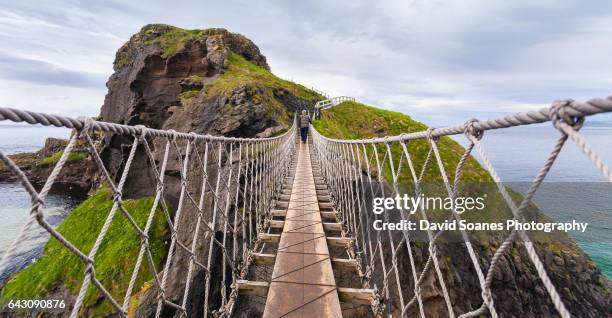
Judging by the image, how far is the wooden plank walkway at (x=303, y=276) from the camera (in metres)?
2.11

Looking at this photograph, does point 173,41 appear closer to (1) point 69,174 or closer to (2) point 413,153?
(2) point 413,153

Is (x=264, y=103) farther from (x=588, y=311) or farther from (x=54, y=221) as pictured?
(x=54, y=221)

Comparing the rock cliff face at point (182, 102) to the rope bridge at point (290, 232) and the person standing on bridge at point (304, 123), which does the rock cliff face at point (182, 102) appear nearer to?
the person standing on bridge at point (304, 123)

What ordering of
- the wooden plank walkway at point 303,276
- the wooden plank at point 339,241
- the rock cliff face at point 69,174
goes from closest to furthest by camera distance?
the wooden plank walkway at point 303,276, the wooden plank at point 339,241, the rock cliff face at point 69,174

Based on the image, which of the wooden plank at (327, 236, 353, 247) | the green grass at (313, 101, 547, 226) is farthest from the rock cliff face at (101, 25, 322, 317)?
the green grass at (313, 101, 547, 226)

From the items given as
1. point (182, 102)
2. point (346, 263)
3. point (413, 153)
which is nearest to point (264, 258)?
point (346, 263)

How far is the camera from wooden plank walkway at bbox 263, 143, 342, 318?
6.92ft

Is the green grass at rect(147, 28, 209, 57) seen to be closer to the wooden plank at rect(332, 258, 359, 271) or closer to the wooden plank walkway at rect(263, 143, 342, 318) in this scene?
the wooden plank walkway at rect(263, 143, 342, 318)

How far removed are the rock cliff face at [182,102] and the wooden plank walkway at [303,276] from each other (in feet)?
8.13

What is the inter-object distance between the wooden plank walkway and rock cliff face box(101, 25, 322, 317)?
248cm

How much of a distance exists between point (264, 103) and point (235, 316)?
421 inches

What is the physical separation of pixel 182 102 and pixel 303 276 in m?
12.5

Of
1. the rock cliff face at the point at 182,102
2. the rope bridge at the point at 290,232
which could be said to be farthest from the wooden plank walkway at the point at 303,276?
the rock cliff face at the point at 182,102

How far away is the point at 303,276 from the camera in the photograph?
2.50 metres
